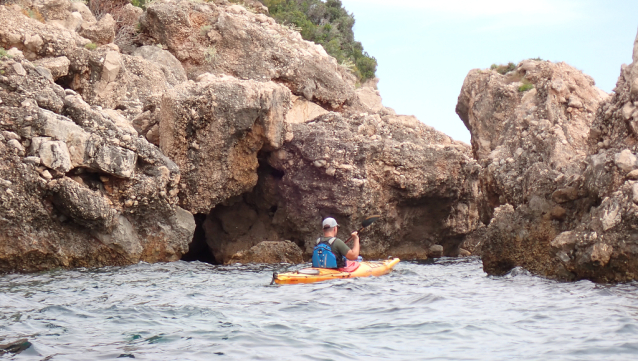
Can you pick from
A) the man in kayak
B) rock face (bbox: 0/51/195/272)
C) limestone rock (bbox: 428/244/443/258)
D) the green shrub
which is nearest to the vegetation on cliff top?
the green shrub

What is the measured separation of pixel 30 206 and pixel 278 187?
8.09 meters

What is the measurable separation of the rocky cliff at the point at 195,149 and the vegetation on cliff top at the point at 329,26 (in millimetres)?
11917

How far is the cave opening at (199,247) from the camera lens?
23750mm

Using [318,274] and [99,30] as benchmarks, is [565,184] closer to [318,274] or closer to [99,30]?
[318,274]

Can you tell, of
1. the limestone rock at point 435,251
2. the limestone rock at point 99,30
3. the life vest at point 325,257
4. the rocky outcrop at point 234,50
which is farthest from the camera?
the limestone rock at point 435,251

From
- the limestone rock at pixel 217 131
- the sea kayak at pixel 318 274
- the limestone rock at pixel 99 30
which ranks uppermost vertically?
the limestone rock at pixel 99 30

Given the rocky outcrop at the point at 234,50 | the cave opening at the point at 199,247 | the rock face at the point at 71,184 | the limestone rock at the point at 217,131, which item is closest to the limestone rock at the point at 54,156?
the rock face at the point at 71,184

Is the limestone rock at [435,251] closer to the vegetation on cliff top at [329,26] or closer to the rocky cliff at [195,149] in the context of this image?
the rocky cliff at [195,149]

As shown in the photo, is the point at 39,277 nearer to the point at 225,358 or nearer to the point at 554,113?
the point at 225,358

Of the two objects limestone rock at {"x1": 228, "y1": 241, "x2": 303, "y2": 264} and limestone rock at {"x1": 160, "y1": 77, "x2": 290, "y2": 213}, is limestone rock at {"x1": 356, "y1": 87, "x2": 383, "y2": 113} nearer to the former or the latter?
limestone rock at {"x1": 160, "y1": 77, "x2": 290, "y2": 213}

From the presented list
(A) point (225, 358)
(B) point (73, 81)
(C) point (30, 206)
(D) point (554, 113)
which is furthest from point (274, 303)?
(B) point (73, 81)

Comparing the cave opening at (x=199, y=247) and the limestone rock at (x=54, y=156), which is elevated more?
the limestone rock at (x=54, y=156)

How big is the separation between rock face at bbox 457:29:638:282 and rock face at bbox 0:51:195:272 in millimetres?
7817

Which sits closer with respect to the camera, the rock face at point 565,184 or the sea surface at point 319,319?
the sea surface at point 319,319
